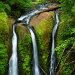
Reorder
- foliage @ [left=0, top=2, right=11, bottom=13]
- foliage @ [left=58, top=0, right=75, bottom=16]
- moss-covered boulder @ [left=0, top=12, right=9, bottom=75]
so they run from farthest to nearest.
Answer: foliage @ [left=0, top=2, right=11, bottom=13]
foliage @ [left=58, top=0, right=75, bottom=16]
moss-covered boulder @ [left=0, top=12, right=9, bottom=75]

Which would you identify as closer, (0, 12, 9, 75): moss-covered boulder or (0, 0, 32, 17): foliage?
(0, 12, 9, 75): moss-covered boulder

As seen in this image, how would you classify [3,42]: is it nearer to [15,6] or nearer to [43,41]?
[43,41]

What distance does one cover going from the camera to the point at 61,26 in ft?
50.5

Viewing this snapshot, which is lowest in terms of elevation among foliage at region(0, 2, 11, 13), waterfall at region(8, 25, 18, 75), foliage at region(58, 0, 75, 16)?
waterfall at region(8, 25, 18, 75)

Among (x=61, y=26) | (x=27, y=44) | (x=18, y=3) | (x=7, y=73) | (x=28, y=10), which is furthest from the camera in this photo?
(x=28, y=10)

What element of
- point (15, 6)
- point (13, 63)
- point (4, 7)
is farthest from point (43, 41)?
point (15, 6)

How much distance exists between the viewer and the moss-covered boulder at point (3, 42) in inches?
525

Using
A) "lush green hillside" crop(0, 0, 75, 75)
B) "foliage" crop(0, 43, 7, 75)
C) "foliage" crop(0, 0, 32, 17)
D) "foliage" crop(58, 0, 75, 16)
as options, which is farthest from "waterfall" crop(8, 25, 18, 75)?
"foliage" crop(0, 0, 32, 17)

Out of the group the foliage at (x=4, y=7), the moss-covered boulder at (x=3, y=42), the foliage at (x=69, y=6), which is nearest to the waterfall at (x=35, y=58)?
the moss-covered boulder at (x=3, y=42)

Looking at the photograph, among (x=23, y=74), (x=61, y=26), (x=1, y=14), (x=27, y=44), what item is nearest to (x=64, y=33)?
(x=61, y=26)

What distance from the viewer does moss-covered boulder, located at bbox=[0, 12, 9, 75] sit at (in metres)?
13.3

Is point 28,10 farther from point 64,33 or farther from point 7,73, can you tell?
point 7,73

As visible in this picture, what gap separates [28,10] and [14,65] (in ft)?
25.0

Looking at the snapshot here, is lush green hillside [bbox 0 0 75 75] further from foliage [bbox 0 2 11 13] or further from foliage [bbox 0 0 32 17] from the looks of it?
foliage [bbox 0 0 32 17]
